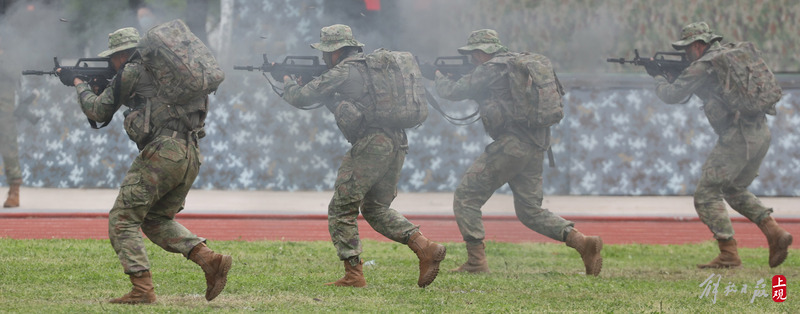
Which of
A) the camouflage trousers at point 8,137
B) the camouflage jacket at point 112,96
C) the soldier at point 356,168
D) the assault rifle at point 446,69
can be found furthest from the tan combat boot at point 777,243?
the camouflage trousers at point 8,137

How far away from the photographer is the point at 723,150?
802 cm

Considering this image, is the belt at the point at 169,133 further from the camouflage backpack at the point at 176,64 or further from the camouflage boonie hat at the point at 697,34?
the camouflage boonie hat at the point at 697,34

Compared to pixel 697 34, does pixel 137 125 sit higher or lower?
lower

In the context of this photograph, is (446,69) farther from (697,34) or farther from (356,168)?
(697,34)

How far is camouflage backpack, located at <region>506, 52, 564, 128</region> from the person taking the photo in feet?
23.6

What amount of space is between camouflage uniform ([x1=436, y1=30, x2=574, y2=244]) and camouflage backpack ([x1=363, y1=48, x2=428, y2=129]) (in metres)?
0.93

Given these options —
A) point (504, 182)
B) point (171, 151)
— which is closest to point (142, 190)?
point (171, 151)

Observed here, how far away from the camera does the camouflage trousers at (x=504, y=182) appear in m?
7.38

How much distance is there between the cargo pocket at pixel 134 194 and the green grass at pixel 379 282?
570mm

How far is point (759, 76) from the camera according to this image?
7.77m

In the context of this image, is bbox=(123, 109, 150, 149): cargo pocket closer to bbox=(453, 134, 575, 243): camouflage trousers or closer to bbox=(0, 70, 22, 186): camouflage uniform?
bbox=(453, 134, 575, 243): camouflage trousers

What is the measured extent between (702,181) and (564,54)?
4.42 meters

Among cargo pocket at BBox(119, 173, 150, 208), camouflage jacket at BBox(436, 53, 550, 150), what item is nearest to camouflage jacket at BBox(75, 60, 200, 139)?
cargo pocket at BBox(119, 173, 150, 208)

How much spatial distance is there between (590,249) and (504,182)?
2.71 feet
